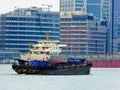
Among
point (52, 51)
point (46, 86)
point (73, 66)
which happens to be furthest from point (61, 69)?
point (46, 86)

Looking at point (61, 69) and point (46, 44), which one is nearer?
point (61, 69)

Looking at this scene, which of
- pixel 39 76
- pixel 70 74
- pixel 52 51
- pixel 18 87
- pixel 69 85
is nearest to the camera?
pixel 18 87

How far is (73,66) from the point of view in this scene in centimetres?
14888

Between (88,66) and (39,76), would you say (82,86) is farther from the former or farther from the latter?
(88,66)

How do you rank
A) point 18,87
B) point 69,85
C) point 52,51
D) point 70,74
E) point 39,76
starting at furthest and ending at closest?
point 52,51, point 70,74, point 39,76, point 69,85, point 18,87

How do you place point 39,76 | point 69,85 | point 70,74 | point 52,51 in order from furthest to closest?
1. point 52,51
2. point 70,74
3. point 39,76
4. point 69,85

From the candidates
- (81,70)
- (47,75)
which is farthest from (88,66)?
(47,75)

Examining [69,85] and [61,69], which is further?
[61,69]

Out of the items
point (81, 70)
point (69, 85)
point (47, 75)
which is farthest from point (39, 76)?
point (69, 85)

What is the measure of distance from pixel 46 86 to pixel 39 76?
31177mm

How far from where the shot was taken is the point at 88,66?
153 m

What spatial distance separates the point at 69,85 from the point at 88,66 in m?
40.3

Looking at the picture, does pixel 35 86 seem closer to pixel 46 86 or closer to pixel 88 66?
pixel 46 86

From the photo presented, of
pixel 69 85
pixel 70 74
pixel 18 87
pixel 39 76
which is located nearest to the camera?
pixel 18 87
